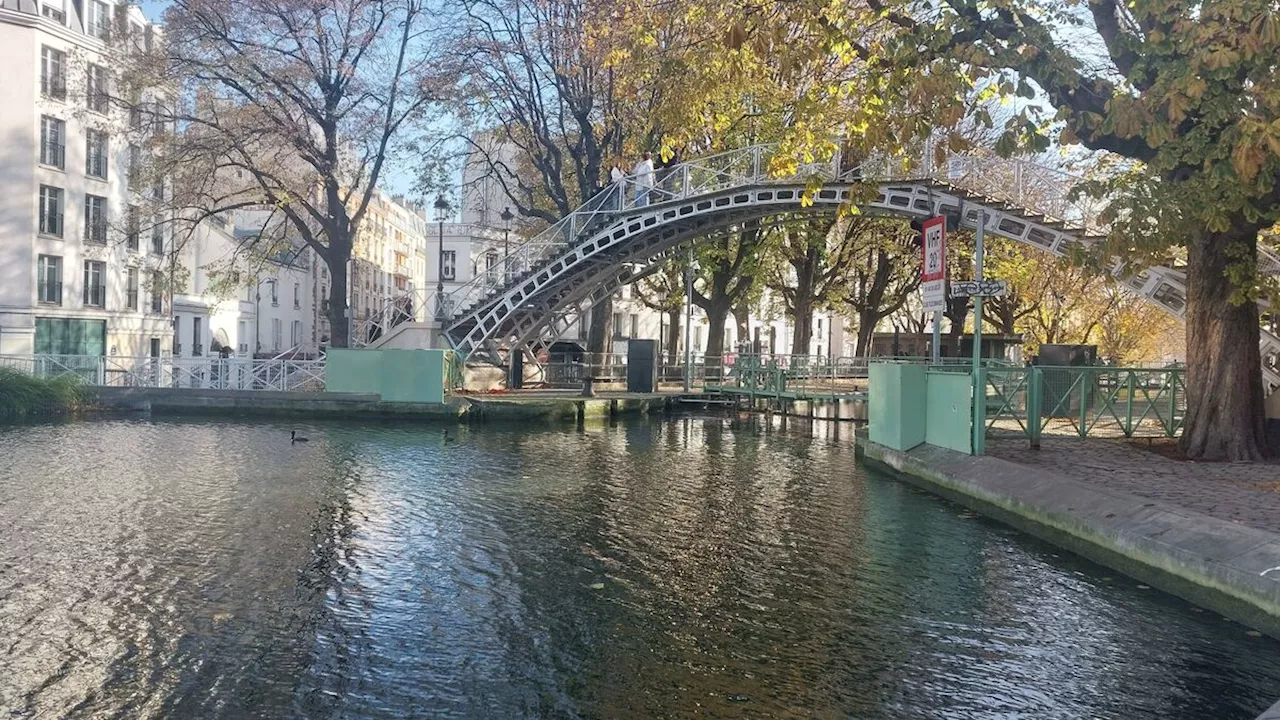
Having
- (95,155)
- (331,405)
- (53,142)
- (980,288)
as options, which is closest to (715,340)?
(331,405)

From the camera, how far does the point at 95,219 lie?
141ft

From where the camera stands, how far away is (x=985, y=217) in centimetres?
2481

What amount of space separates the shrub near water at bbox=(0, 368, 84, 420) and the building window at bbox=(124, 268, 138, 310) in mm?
19860

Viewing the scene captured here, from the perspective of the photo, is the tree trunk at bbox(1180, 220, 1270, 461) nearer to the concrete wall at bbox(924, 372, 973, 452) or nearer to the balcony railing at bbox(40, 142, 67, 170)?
the concrete wall at bbox(924, 372, 973, 452)

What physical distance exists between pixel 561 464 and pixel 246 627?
10.4m

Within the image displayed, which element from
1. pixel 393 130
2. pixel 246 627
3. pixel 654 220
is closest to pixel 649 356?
pixel 654 220

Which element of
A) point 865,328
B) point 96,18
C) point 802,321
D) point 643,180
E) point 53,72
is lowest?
point 865,328

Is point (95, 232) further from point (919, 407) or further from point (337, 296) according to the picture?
point (919, 407)

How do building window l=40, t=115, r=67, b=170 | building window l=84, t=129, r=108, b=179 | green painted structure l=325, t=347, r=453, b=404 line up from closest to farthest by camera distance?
1. green painted structure l=325, t=347, r=453, b=404
2. building window l=40, t=115, r=67, b=170
3. building window l=84, t=129, r=108, b=179

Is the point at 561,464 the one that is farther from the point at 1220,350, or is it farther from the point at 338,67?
the point at 338,67

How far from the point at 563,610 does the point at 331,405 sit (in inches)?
786

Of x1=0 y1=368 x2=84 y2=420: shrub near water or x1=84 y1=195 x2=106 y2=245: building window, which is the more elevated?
x1=84 y1=195 x2=106 y2=245: building window

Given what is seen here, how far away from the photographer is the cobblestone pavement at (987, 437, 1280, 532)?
432 inches

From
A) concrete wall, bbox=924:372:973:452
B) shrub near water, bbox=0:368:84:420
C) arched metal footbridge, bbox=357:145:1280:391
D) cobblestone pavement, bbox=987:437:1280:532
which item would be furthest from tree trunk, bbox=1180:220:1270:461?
shrub near water, bbox=0:368:84:420
